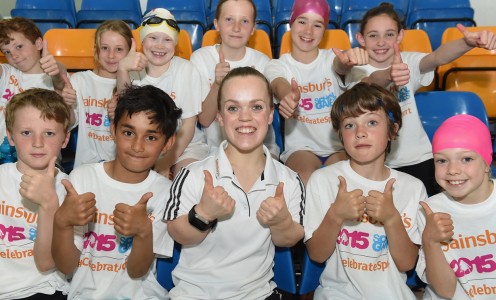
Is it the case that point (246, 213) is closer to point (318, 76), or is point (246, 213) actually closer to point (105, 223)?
point (105, 223)

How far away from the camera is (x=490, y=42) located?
9.18ft

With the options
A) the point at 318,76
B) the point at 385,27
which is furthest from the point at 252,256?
the point at 385,27

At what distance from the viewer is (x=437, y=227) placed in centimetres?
215

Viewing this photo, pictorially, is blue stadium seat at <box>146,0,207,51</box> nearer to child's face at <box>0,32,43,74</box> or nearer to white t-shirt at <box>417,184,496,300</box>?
child's face at <box>0,32,43,74</box>

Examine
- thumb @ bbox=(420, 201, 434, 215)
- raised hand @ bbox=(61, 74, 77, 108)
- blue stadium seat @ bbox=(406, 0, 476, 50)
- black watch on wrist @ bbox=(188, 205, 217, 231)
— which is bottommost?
black watch on wrist @ bbox=(188, 205, 217, 231)

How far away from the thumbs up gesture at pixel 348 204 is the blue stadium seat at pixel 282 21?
2956 millimetres

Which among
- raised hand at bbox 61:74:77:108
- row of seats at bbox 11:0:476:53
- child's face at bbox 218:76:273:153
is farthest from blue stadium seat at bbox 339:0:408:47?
child's face at bbox 218:76:273:153

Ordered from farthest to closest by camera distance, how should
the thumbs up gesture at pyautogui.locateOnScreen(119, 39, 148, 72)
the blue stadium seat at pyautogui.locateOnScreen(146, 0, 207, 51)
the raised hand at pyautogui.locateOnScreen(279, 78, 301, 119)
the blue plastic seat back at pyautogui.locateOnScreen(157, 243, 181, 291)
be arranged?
the blue stadium seat at pyautogui.locateOnScreen(146, 0, 207, 51), the thumbs up gesture at pyautogui.locateOnScreen(119, 39, 148, 72), the raised hand at pyautogui.locateOnScreen(279, 78, 301, 119), the blue plastic seat back at pyautogui.locateOnScreen(157, 243, 181, 291)

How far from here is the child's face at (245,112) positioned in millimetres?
2370

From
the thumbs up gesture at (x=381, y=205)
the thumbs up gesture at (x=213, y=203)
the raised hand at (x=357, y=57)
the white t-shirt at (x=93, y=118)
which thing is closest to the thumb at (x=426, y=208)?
the thumbs up gesture at (x=381, y=205)

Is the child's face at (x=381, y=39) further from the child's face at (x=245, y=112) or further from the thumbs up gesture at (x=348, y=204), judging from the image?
the thumbs up gesture at (x=348, y=204)

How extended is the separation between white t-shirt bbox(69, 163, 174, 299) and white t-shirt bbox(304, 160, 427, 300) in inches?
25.5

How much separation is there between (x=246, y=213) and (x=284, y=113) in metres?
0.67

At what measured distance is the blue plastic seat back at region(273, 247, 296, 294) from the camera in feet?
8.18
